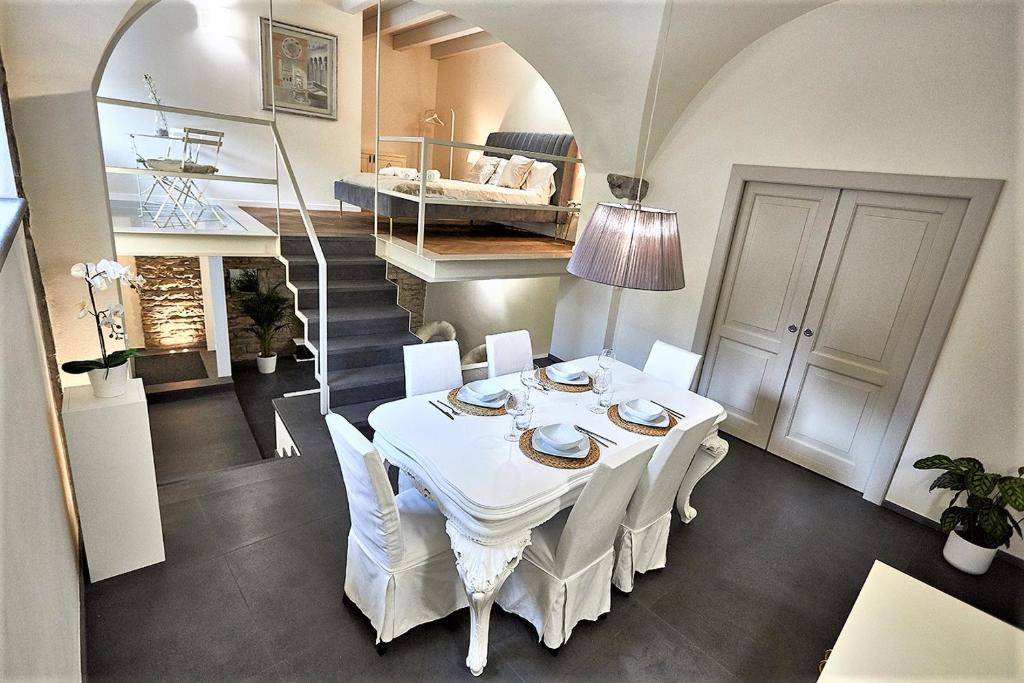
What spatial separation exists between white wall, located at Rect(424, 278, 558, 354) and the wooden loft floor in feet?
2.19

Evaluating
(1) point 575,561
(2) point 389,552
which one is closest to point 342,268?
(2) point 389,552

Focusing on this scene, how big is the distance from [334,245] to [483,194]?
150 centimetres

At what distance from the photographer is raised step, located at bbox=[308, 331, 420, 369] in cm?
414

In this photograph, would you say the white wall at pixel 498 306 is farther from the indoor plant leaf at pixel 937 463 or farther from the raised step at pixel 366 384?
the indoor plant leaf at pixel 937 463

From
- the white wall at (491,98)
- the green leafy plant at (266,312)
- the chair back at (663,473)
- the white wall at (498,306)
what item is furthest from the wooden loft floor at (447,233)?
the chair back at (663,473)

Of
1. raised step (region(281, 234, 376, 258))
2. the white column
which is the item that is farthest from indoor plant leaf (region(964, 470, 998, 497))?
the white column

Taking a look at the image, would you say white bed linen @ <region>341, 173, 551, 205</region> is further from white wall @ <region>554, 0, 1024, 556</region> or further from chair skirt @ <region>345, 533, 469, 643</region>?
chair skirt @ <region>345, 533, 469, 643</region>

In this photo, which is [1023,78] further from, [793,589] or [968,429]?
[793,589]

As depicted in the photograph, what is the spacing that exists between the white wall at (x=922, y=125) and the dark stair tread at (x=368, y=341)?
2.86 metres

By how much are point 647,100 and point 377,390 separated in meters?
3.04

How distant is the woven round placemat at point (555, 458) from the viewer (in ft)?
6.88

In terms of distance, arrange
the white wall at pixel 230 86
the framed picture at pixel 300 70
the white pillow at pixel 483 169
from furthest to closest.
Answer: the white pillow at pixel 483 169 → the framed picture at pixel 300 70 → the white wall at pixel 230 86

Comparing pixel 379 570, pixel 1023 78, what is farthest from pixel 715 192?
pixel 379 570

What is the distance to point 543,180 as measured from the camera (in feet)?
17.5
